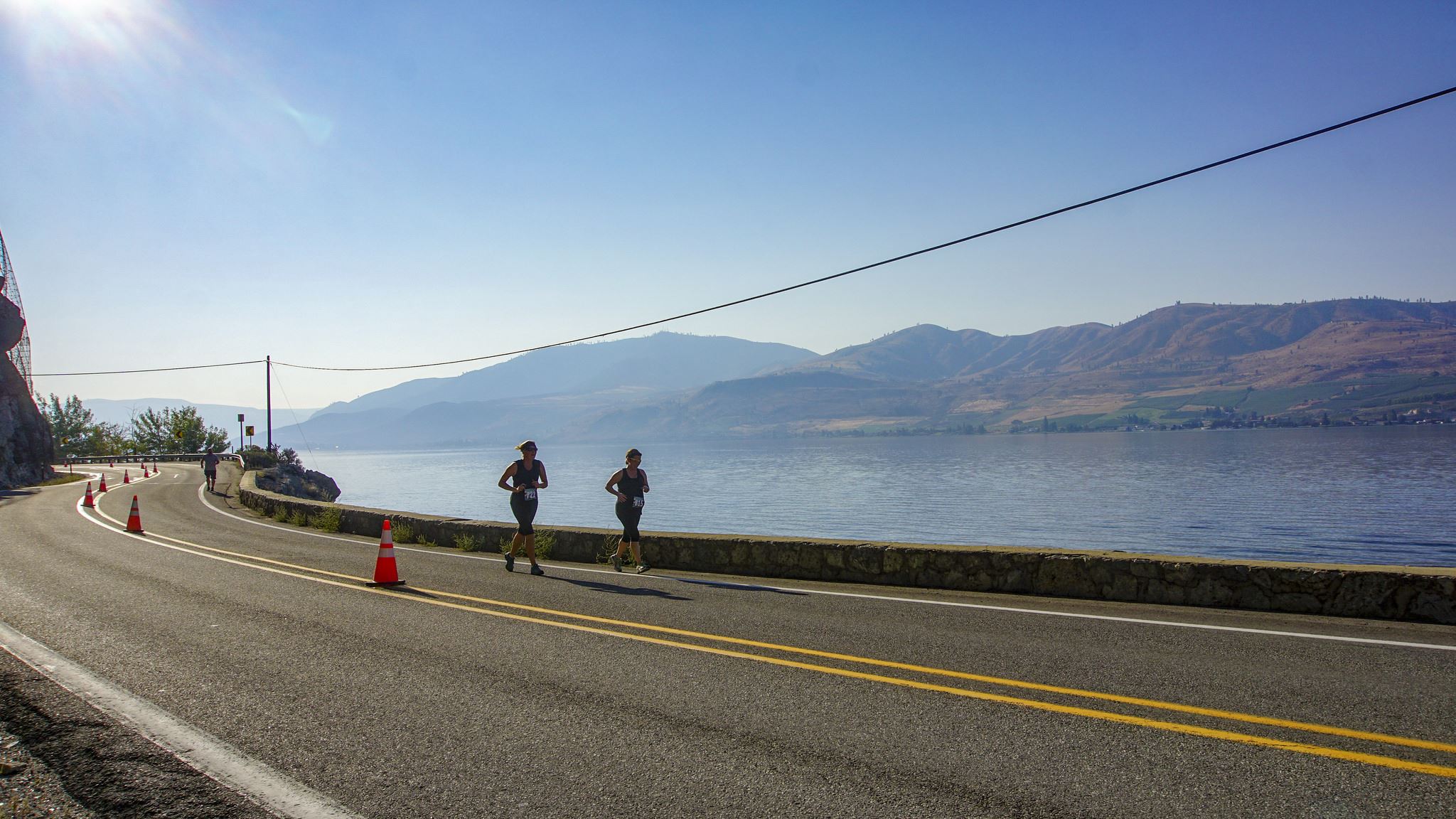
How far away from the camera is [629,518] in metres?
11.3

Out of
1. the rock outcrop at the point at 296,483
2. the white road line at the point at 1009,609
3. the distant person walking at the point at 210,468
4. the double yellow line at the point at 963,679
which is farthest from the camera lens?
the rock outcrop at the point at 296,483

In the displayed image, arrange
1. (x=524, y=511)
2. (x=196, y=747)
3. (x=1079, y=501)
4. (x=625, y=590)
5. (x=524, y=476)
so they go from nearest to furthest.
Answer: (x=196, y=747) < (x=625, y=590) < (x=524, y=511) < (x=524, y=476) < (x=1079, y=501)

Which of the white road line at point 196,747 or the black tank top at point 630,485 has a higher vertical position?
the black tank top at point 630,485

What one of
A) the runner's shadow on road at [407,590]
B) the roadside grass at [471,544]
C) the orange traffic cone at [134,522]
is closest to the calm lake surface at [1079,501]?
the roadside grass at [471,544]

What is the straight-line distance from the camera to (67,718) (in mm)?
5062

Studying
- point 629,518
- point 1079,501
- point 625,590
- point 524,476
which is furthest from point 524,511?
point 1079,501

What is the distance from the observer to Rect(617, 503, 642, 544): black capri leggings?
37.0 feet

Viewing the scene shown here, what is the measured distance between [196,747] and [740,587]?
6360 mm

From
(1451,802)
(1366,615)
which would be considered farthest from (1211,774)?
(1366,615)

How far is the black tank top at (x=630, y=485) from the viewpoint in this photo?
11508mm

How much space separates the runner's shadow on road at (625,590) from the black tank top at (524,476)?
166 cm

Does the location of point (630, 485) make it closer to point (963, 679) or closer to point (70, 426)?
point (963, 679)

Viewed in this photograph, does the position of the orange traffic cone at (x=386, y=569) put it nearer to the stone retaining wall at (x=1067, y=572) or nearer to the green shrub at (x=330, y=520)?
the stone retaining wall at (x=1067, y=572)

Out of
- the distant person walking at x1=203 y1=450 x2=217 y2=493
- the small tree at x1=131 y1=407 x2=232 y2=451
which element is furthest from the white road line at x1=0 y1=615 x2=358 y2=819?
the small tree at x1=131 y1=407 x2=232 y2=451
